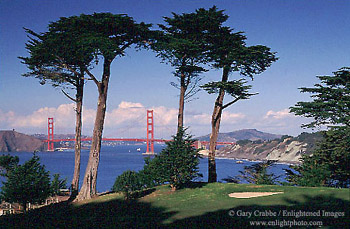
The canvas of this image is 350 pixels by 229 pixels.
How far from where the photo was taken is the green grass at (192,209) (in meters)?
9.21

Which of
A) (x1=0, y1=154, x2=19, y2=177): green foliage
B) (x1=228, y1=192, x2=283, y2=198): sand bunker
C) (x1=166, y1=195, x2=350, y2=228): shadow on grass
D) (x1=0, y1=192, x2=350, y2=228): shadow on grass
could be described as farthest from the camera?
(x1=0, y1=154, x2=19, y2=177): green foliage

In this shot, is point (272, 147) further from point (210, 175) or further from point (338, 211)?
point (338, 211)

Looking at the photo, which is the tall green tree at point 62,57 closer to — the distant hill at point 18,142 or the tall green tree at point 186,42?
the tall green tree at point 186,42

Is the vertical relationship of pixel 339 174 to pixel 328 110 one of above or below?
below

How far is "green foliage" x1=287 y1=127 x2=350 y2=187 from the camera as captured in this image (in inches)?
784

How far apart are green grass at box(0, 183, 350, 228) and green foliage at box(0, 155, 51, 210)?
2214 millimetres

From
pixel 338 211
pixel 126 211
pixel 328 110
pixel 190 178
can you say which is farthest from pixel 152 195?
pixel 328 110

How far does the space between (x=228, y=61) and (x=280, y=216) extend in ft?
37.9

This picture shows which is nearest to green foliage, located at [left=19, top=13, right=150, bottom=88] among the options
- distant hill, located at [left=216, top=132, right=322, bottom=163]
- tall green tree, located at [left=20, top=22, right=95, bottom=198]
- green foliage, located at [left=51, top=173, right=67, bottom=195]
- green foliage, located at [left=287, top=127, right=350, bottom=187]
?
tall green tree, located at [left=20, top=22, right=95, bottom=198]

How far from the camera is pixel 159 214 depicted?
11469 millimetres

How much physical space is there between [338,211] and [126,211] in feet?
24.9

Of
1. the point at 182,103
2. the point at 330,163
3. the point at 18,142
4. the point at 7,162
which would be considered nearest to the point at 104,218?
the point at 182,103

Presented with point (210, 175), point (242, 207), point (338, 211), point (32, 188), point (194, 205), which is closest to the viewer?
point (338, 211)

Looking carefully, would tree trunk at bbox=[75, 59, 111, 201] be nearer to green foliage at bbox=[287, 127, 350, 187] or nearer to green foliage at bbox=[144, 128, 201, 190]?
green foliage at bbox=[144, 128, 201, 190]
